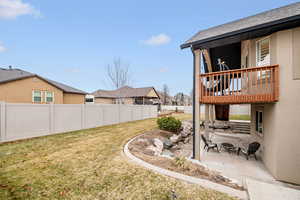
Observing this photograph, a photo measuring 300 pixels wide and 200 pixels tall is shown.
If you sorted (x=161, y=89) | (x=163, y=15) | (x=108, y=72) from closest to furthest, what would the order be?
1. (x=163, y=15)
2. (x=108, y=72)
3. (x=161, y=89)

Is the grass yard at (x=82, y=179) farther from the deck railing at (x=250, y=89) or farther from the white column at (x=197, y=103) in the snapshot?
the deck railing at (x=250, y=89)

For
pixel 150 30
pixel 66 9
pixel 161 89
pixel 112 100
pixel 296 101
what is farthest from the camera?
pixel 161 89

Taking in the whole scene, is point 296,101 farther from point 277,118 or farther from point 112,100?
point 112,100

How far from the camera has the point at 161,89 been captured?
57344mm

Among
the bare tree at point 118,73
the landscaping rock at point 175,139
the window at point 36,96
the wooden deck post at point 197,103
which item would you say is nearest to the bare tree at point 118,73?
the bare tree at point 118,73

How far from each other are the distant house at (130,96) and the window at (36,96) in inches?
579

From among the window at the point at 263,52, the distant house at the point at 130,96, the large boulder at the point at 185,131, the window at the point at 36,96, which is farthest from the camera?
the distant house at the point at 130,96

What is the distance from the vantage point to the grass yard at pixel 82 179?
2.94 meters

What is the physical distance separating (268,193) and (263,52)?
525cm

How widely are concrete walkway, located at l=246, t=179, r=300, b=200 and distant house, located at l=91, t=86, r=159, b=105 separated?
23.2 meters

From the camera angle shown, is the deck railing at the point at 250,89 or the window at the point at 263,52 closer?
the deck railing at the point at 250,89

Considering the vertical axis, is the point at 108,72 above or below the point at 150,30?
below

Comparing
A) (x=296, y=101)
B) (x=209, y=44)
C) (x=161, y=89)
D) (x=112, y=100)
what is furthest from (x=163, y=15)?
(x=161, y=89)

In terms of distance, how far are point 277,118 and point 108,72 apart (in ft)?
84.7
